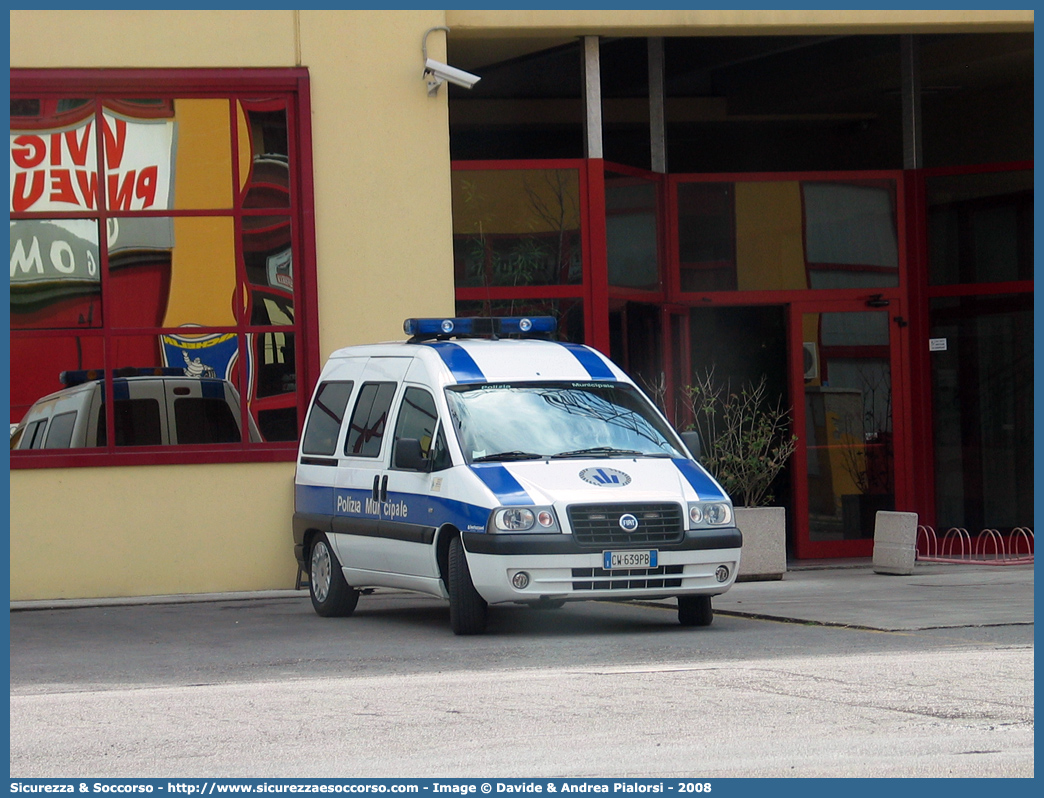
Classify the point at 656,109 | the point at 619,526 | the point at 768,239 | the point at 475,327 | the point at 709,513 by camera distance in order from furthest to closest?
the point at 768,239
the point at 656,109
the point at 475,327
the point at 709,513
the point at 619,526

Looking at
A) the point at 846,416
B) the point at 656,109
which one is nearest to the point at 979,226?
the point at 846,416

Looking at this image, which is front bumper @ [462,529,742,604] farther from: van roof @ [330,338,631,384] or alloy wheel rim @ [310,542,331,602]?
alloy wheel rim @ [310,542,331,602]

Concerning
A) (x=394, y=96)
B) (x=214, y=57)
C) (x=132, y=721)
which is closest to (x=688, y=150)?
(x=394, y=96)

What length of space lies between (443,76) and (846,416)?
5859mm

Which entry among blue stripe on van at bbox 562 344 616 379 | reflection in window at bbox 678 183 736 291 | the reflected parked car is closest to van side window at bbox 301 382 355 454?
blue stripe on van at bbox 562 344 616 379

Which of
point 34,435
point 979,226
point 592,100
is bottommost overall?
point 34,435

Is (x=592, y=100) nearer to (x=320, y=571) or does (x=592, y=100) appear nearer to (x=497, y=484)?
(x=320, y=571)

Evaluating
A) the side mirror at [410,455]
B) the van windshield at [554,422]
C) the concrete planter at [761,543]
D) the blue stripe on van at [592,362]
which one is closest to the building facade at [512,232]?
the concrete planter at [761,543]

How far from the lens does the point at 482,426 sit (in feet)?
37.6

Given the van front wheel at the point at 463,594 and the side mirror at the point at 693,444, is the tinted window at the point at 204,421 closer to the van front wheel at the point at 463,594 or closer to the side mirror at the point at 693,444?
the van front wheel at the point at 463,594

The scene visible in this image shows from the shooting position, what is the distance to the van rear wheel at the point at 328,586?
41.7ft

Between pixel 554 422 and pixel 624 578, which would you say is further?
pixel 554 422

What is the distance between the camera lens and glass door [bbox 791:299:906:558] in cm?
1769

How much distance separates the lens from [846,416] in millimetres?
17844
